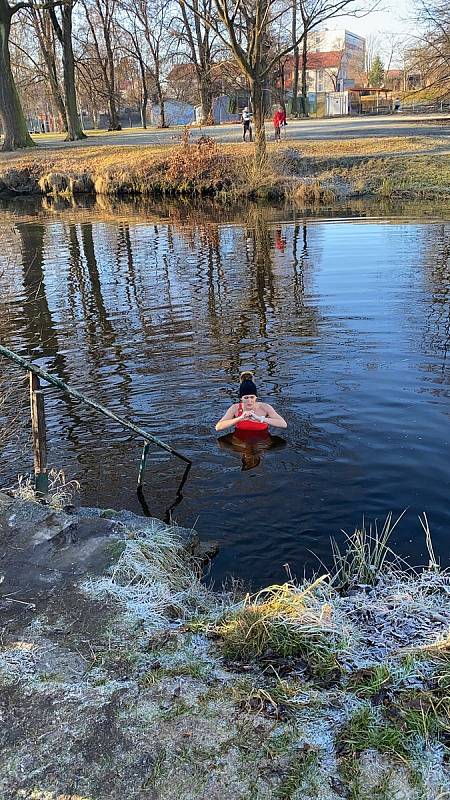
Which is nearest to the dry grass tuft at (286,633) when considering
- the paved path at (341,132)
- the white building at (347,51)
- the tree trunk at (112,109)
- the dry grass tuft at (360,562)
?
the dry grass tuft at (360,562)

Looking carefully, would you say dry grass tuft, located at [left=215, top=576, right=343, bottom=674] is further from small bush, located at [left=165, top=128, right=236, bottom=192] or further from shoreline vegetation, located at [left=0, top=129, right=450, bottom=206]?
small bush, located at [left=165, top=128, right=236, bottom=192]

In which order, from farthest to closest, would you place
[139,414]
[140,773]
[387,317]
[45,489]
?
[387,317], [139,414], [45,489], [140,773]

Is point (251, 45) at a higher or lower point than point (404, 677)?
higher

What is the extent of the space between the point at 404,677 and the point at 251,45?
3140 cm

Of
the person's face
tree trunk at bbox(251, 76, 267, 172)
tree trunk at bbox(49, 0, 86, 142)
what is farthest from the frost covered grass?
tree trunk at bbox(49, 0, 86, 142)

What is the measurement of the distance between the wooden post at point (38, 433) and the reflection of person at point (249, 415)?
2620mm

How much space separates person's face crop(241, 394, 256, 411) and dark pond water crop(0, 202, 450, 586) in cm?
61

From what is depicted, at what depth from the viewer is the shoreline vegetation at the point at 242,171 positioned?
2866 centimetres

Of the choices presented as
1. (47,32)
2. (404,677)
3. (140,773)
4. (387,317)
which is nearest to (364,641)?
(404,677)

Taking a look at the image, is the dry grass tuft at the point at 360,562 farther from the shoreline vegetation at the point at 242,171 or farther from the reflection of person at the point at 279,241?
the shoreline vegetation at the point at 242,171

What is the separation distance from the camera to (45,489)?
19.4 ft

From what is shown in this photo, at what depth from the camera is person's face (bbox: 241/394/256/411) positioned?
301 inches

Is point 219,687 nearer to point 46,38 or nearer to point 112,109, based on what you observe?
point 46,38

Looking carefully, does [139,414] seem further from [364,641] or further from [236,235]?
[236,235]
